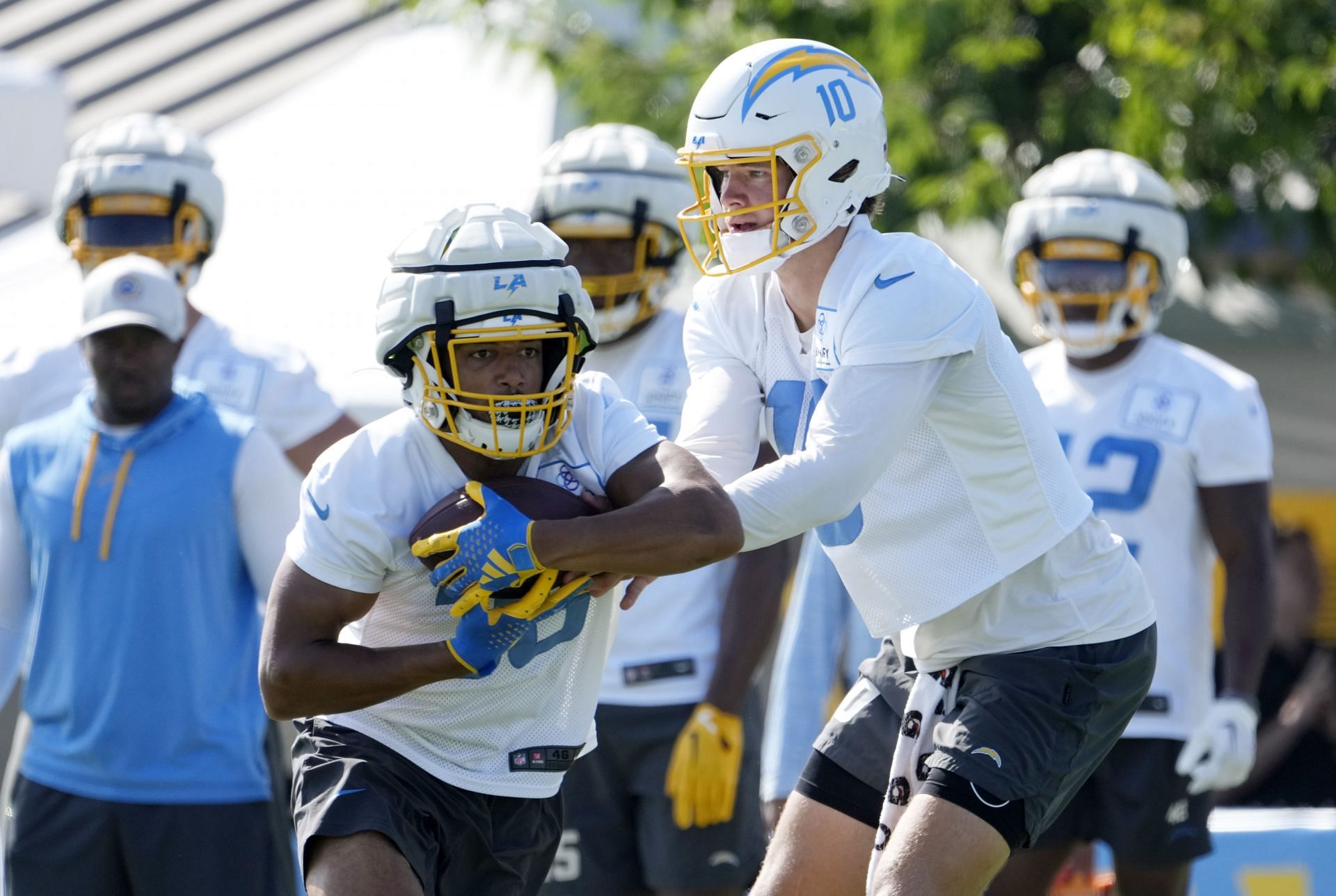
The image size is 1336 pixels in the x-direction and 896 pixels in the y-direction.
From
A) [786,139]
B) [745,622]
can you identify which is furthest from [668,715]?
[786,139]

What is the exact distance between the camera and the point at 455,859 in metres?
→ 3.26

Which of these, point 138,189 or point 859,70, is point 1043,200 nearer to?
point 859,70

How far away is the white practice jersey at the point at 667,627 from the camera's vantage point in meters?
4.64

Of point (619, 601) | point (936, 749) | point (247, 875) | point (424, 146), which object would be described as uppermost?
point (424, 146)

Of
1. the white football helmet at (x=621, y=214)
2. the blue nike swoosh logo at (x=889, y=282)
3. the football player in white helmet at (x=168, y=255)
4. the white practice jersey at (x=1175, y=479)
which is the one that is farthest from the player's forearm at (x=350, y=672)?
the white practice jersey at (x=1175, y=479)

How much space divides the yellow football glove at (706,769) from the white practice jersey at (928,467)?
3.67 feet

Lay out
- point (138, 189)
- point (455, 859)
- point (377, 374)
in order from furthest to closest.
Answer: point (377, 374)
point (138, 189)
point (455, 859)

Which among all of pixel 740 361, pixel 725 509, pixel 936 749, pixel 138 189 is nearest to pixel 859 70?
pixel 740 361

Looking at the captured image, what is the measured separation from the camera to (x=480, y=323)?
10.1 ft

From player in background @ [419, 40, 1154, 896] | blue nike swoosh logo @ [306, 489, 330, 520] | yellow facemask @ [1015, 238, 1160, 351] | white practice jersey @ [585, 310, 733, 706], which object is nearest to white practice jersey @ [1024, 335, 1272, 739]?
yellow facemask @ [1015, 238, 1160, 351]

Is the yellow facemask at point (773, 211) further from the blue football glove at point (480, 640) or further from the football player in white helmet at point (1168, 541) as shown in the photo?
the football player in white helmet at point (1168, 541)

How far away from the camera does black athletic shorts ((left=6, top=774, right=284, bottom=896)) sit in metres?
4.03

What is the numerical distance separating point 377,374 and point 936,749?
3992 millimetres

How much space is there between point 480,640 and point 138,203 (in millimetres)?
2570
